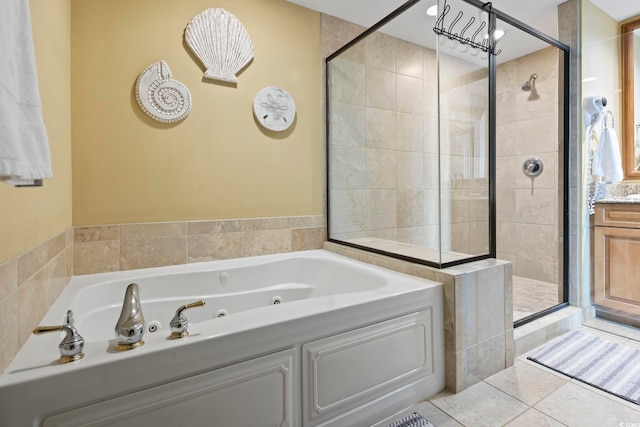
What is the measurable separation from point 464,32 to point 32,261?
8.01ft

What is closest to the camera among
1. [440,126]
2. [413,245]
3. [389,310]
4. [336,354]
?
[336,354]

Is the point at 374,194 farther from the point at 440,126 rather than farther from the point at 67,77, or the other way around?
the point at 67,77

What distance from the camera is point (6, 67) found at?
0.65 m

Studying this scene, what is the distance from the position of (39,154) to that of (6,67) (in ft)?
0.61

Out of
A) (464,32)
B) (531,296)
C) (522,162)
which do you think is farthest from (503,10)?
(531,296)

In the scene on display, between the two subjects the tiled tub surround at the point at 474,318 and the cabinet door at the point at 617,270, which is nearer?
the tiled tub surround at the point at 474,318

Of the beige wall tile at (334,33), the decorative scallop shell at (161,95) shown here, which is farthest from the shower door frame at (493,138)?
the decorative scallop shell at (161,95)

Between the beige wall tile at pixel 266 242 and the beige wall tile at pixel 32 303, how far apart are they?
46.8 inches

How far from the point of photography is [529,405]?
151cm

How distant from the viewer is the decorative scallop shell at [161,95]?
196cm

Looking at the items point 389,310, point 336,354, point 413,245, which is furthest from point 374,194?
point 336,354

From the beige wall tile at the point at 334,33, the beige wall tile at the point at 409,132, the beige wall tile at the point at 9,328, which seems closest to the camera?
the beige wall tile at the point at 9,328

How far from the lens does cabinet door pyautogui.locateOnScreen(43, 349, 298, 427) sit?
3.01 ft

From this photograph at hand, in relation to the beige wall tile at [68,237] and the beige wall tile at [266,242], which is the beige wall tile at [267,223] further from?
the beige wall tile at [68,237]
